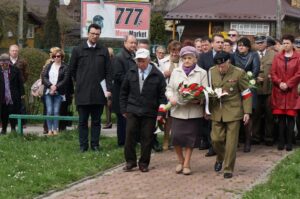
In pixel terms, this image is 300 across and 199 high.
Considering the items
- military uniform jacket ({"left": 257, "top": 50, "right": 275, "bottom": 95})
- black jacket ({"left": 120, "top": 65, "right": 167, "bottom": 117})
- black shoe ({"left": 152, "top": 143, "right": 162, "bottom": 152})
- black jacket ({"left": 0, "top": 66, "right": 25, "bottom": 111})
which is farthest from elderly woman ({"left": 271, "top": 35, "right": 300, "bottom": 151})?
black jacket ({"left": 0, "top": 66, "right": 25, "bottom": 111})

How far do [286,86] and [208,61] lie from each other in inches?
58.5

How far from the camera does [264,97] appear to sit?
40.0 ft

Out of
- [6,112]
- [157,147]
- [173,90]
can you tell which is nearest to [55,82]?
[6,112]

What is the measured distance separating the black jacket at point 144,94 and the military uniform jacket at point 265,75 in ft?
8.97

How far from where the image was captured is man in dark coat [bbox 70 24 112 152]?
36.1 ft

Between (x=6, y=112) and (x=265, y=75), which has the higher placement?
(x=265, y=75)

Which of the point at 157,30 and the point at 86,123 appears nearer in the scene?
the point at 86,123

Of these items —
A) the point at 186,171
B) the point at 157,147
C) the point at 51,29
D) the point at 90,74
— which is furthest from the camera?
the point at 51,29

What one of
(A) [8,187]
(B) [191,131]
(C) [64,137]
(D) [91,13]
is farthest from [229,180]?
(D) [91,13]

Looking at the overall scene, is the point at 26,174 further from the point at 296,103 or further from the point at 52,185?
the point at 296,103

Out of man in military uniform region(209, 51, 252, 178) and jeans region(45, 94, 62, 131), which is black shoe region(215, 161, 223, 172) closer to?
man in military uniform region(209, 51, 252, 178)

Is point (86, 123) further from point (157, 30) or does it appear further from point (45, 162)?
point (157, 30)

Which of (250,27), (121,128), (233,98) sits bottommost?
(121,128)

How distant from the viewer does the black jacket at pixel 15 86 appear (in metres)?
14.1
